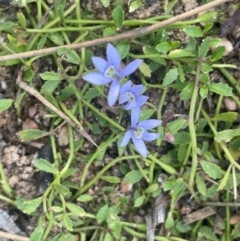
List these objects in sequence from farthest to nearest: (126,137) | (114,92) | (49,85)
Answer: (49,85)
(126,137)
(114,92)

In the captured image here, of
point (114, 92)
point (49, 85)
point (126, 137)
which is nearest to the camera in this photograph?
point (114, 92)

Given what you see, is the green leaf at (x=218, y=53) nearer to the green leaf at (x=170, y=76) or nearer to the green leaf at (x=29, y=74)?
the green leaf at (x=170, y=76)

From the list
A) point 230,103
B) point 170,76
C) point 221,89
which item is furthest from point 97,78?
point 230,103

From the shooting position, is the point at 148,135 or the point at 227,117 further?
the point at 227,117

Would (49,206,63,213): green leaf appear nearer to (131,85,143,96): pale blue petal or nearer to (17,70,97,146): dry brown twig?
(17,70,97,146): dry brown twig

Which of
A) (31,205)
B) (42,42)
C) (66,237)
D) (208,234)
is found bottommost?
(208,234)

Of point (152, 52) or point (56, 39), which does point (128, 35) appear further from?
point (56, 39)

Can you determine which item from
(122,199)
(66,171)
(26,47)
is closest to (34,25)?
(26,47)
